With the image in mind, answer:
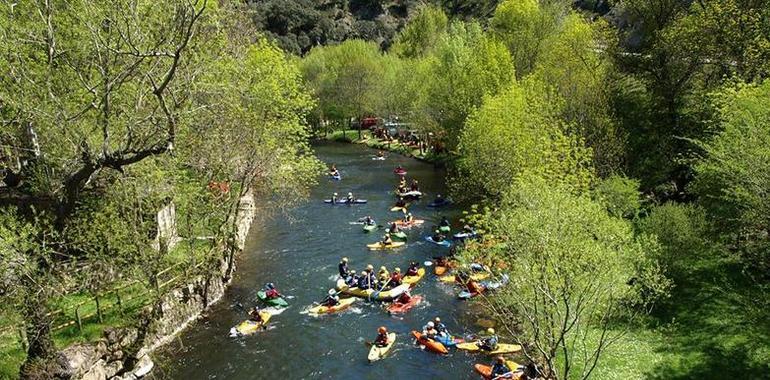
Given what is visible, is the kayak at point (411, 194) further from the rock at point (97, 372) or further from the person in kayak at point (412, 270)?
the rock at point (97, 372)

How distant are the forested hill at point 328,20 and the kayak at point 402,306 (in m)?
116

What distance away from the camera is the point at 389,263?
1572 inches

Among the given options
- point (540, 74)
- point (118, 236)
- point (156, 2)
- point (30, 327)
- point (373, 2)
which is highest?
point (373, 2)

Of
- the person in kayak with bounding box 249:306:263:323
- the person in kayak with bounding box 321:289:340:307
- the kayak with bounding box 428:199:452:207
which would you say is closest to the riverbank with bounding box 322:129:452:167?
the kayak with bounding box 428:199:452:207

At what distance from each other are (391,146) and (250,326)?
57917mm

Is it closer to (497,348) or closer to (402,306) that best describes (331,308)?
(402,306)

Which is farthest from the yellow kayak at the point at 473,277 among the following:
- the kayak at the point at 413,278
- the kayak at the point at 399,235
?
the kayak at the point at 399,235

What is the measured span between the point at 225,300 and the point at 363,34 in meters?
127

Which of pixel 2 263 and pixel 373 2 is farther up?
pixel 373 2

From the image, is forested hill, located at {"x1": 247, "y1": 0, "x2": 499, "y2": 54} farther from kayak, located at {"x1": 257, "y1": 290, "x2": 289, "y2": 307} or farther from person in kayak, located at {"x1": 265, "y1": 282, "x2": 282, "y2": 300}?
kayak, located at {"x1": 257, "y1": 290, "x2": 289, "y2": 307}

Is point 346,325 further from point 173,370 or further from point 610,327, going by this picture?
point 610,327

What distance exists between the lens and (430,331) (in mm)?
28734

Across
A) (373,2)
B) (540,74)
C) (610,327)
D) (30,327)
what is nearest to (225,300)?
(30,327)

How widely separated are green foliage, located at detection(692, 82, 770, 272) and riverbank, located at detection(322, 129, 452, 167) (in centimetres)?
3927
